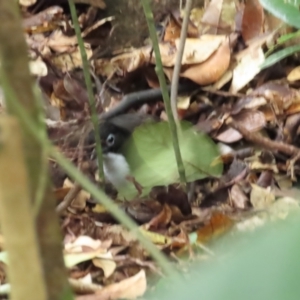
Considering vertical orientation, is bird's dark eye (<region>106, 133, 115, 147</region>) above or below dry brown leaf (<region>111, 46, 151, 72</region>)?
below

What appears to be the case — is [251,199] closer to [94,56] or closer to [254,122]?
[254,122]

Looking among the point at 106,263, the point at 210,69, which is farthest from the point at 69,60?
the point at 106,263

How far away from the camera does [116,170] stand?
116 cm

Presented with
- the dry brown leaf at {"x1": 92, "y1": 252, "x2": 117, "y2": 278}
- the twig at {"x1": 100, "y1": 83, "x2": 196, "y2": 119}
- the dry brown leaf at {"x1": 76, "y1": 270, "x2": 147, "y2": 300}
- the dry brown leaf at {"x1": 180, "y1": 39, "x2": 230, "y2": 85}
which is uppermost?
the dry brown leaf at {"x1": 180, "y1": 39, "x2": 230, "y2": 85}

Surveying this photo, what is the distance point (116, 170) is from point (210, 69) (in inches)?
15.2

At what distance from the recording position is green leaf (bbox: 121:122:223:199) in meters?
1.06

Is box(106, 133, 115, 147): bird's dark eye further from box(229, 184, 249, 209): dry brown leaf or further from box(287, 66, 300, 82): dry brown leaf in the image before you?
box(287, 66, 300, 82): dry brown leaf

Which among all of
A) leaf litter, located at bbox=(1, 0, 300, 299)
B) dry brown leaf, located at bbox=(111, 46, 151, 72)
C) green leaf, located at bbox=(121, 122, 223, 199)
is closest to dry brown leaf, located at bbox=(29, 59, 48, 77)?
leaf litter, located at bbox=(1, 0, 300, 299)

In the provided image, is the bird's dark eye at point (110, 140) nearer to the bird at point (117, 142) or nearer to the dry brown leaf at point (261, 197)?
the bird at point (117, 142)

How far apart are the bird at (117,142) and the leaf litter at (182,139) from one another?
2 cm

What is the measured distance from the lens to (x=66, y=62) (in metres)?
1.66

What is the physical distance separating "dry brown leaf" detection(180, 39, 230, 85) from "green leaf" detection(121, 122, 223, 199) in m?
0.24

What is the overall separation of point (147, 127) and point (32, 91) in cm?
79

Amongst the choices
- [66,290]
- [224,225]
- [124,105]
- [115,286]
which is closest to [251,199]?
[224,225]
